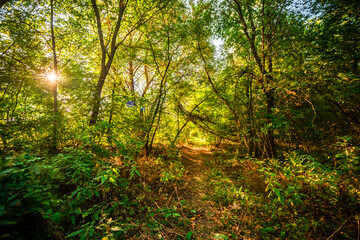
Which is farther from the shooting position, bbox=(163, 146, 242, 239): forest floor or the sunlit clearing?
the sunlit clearing

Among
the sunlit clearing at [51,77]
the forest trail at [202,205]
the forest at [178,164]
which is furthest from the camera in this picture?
the sunlit clearing at [51,77]

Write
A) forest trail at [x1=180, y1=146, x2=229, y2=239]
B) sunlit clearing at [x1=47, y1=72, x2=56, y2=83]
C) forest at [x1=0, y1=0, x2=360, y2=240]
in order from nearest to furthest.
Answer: forest at [x1=0, y1=0, x2=360, y2=240] < forest trail at [x1=180, y1=146, x2=229, y2=239] < sunlit clearing at [x1=47, y1=72, x2=56, y2=83]

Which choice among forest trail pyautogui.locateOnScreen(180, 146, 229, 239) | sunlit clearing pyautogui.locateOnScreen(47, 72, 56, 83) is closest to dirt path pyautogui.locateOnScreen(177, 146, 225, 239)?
forest trail pyautogui.locateOnScreen(180, 146, 229, 239)

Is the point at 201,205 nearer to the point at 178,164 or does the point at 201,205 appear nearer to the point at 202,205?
the point at 202,205

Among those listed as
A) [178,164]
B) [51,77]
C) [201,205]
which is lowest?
[201,205]

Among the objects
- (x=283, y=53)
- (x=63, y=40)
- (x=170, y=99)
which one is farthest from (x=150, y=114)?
(x=283, y=53)

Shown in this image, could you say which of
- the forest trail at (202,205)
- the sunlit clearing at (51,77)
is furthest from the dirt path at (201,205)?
the sunlit clearing at (51,77)

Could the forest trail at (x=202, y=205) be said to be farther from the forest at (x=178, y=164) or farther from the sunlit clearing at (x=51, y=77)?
the sunlit clearing at (x=51, y=77)

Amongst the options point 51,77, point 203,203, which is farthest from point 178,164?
point 51,77

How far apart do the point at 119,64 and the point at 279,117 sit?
7609 millimetres

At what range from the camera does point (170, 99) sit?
6766 mm

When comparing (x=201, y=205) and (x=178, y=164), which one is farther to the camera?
(x=178, y=164)

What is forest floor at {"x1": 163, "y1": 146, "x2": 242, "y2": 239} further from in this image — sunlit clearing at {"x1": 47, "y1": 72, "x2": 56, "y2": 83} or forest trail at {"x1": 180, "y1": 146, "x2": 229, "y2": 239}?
sunlit clearing at {"x1": 47, "y1": 72, "x2": 56, "y2": 83}

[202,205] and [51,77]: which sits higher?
[51,77]
